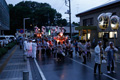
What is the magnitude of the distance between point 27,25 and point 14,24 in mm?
4838

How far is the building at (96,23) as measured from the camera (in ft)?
92.6

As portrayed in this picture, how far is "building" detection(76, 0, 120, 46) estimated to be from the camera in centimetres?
2822

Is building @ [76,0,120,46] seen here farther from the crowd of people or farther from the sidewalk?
the sidewalk

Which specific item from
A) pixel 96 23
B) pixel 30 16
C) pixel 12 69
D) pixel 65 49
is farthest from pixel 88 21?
pixel 30 16

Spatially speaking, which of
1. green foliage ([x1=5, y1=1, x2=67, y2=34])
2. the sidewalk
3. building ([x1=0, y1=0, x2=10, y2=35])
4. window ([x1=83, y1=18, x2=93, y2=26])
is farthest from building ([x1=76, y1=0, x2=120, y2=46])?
green foliage ([x1=5, y1=1, x2=67, y2=34])

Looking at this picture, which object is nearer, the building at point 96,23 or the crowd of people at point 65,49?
the crowd of people at point 65,49

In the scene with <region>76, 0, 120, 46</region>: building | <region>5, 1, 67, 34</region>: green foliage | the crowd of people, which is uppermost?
<region>5, 1, 67, 34</region>: green foliage

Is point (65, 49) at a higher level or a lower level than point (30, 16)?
lower

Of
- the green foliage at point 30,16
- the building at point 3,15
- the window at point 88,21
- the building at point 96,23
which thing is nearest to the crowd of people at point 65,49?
the building at point 3,15

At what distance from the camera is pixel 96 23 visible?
111ft

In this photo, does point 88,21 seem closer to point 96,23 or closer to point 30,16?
point 96,23

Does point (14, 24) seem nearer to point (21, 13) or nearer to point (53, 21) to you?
point (21, 13)

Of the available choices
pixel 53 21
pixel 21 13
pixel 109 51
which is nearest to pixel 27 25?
pixel 21 13

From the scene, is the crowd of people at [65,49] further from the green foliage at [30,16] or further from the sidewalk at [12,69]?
the green foliage at [30,16]
